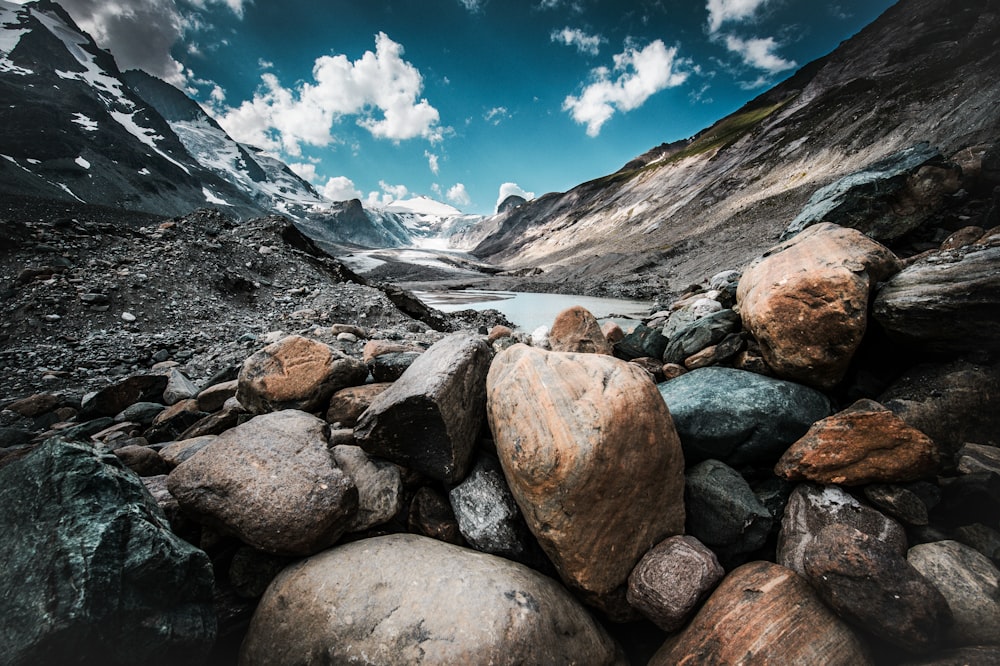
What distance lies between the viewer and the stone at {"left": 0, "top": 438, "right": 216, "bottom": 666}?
5.83 feet

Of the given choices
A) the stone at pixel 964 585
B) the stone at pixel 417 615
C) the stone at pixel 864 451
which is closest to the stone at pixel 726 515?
the stone at pixel 864 451

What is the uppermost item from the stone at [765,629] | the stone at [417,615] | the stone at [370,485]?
the stone at [370,485]

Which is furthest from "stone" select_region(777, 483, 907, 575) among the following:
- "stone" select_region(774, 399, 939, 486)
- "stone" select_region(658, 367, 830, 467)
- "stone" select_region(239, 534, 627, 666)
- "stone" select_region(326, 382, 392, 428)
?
"stone" select_region(326, 382, 392, 428)

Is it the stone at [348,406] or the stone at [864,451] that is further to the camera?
the stone at [348,406]

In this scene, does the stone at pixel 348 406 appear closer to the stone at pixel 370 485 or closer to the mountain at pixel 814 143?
the stone at pixel 370 485

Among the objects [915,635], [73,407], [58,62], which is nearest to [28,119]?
[58,62]

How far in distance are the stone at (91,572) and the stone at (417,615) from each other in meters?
0.48

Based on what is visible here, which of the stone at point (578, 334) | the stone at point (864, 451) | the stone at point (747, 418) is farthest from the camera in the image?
the stone at point (578, 334)

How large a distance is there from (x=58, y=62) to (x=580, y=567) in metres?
160

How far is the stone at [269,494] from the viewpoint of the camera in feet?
8.35

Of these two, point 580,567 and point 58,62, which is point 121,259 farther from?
point 58,62

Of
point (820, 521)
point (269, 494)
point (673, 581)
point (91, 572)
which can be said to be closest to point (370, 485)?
point (269, 494)

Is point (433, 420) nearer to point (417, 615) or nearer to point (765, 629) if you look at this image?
point (417, 615)

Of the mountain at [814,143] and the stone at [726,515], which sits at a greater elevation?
the mountain at [814,143]
